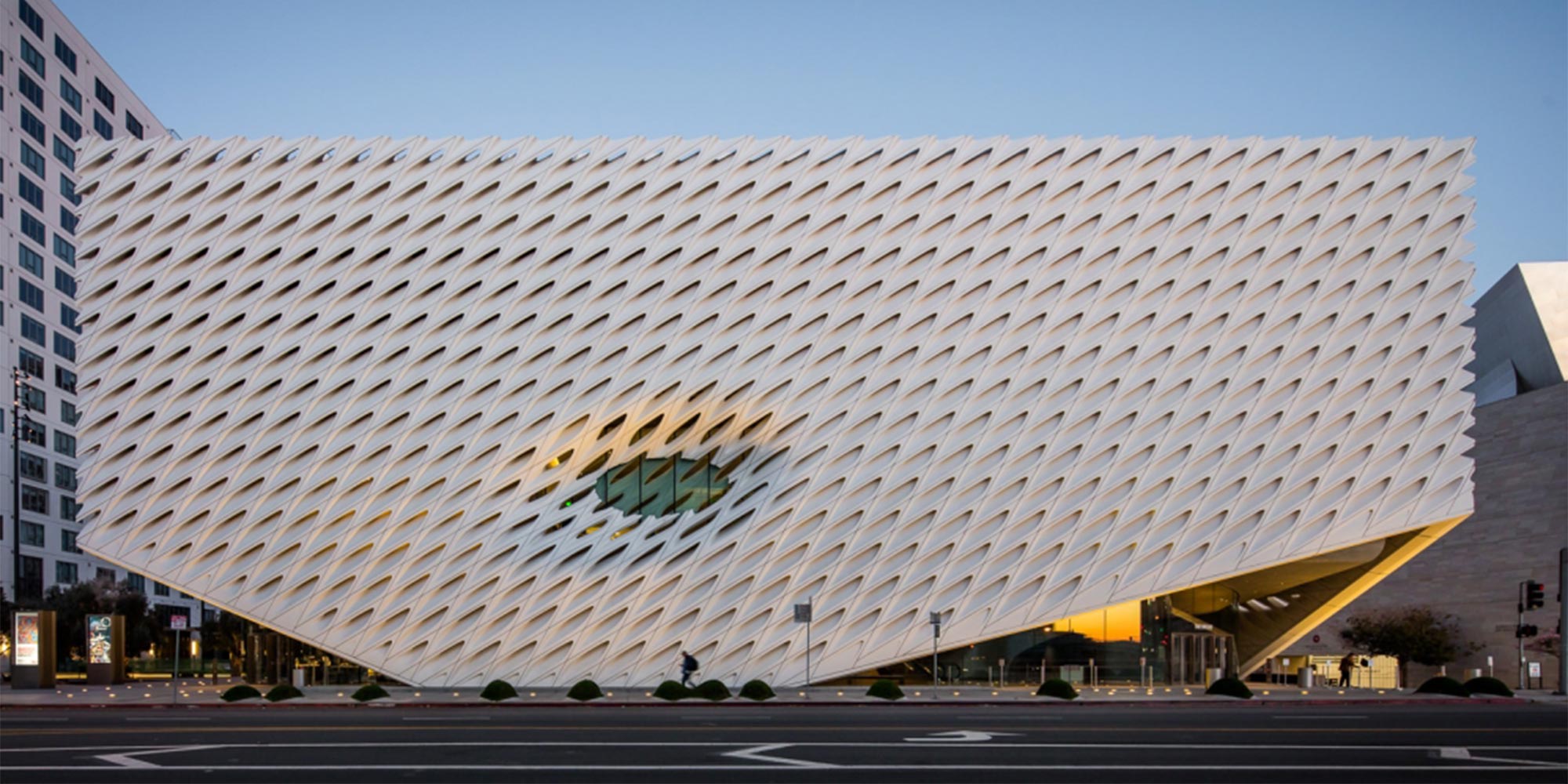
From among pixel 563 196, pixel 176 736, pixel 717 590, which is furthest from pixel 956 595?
pixel 176 736

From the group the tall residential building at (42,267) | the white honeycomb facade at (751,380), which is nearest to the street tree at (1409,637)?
the white honeycomb facade at (751,380)

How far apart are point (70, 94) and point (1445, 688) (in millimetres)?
89082

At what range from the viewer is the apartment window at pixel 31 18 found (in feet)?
261

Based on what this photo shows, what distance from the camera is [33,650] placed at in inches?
1773

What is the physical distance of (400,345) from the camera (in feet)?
133

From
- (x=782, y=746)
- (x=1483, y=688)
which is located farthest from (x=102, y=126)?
(x=1483, y=688)

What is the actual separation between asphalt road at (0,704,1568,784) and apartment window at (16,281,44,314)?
60.6 m

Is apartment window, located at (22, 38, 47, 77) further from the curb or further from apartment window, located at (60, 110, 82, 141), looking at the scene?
the curb

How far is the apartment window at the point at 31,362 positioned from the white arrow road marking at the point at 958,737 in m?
75.5

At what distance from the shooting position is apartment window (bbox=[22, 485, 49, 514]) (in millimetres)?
80250

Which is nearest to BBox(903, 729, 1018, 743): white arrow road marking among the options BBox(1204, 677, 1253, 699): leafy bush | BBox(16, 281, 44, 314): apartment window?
BBox(1204, 677, 1253, 699): leafy bush

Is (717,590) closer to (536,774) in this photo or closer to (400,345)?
(400,345)

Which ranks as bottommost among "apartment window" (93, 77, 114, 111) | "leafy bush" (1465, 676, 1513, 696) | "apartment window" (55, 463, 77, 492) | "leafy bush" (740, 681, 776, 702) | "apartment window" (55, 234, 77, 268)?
"leafy bush" (1465, 676, 1513, 696)

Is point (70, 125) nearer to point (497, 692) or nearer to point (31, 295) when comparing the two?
point (31, 295)
